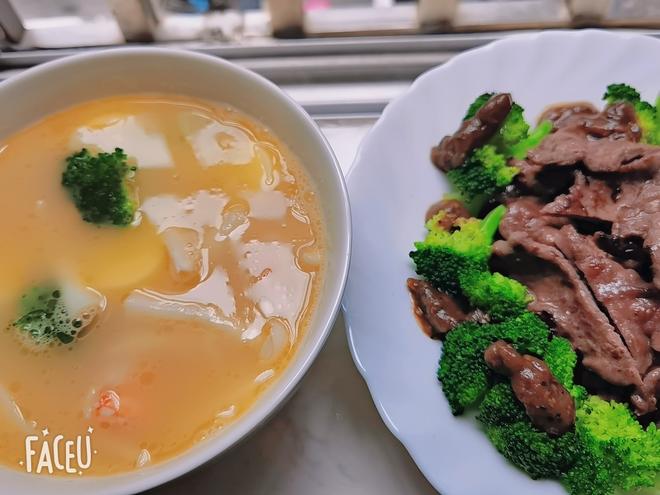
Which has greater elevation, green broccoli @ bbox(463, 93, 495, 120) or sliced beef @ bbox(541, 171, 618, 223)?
green broccoli @ bbox(463, 93, 495, 120)

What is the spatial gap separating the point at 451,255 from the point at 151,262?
0.71 meters

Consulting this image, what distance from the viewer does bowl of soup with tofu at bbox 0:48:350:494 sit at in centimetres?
131

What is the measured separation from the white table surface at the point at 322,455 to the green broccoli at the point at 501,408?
24 centimetres

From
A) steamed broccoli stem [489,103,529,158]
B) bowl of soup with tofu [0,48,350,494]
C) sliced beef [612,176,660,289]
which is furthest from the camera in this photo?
steamed broccoli stem [489,103,529,158]

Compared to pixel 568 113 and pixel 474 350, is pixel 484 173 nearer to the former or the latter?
pixel 568 113

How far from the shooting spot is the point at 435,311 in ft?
5.30

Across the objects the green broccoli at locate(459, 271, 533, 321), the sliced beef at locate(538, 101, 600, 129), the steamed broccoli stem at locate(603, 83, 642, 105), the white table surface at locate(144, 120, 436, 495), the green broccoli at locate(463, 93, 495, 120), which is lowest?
the white table surface at locate(144, 120, 436, 495)

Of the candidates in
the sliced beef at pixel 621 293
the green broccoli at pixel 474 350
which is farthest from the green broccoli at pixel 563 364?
the sliced beef at pixel 621 293

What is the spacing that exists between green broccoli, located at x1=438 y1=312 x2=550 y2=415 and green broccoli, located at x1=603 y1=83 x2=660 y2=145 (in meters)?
0.63

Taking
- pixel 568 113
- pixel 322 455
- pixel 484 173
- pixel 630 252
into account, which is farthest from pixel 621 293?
pixel 322 455

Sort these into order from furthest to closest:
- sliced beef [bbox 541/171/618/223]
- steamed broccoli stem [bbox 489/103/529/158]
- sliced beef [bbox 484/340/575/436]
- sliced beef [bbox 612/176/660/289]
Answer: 1. steamed broccoli stem [bbox 489/103/529/158]
2. sliced beef [bbox 541/171/618/223]
3. sliced beef [bbox 612/176/660/289]
4. sliced beef [bbox 484/340/575/436]

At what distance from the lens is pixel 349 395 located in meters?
1.70

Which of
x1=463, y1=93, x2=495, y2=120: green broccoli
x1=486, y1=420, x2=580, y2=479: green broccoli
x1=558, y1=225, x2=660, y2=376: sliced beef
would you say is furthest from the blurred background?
x1=486, y1=420, x2=580, y2=479: green broccoli

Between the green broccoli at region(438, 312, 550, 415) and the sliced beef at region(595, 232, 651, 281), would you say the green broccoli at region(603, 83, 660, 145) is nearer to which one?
the sliced beef at region(595, 232, 651, 281)
